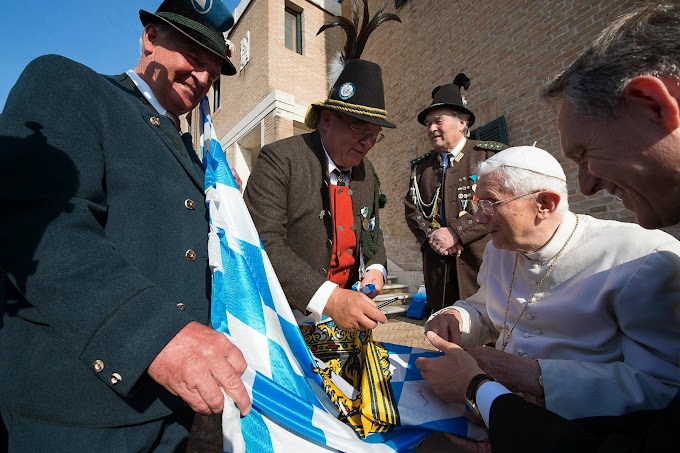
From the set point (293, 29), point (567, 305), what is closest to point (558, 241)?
point (567, 305)

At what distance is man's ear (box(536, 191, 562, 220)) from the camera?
173 cm

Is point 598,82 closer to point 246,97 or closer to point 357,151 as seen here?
point 357,151

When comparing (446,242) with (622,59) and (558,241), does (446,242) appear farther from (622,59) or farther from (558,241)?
(622,59)

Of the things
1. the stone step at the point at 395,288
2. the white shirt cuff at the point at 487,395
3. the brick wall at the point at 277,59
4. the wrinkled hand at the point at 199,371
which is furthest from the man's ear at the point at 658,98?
the brick wall at the point at 277,59

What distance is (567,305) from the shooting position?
163cm

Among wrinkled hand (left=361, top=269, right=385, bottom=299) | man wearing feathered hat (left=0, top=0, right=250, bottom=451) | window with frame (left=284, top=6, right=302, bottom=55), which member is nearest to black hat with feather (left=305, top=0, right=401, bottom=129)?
wrinkled hand (left=361, top=269, right=385, bottom=299)

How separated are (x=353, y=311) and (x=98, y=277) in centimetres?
102

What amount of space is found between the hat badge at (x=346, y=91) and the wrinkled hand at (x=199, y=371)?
1.68 meters

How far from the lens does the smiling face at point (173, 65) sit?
1.56 m

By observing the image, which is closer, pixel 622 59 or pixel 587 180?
pixel 622 59

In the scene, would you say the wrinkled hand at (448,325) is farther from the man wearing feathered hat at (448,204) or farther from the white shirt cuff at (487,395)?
the man wearing feathered hat at (448,204)

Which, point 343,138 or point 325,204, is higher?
point 343,138

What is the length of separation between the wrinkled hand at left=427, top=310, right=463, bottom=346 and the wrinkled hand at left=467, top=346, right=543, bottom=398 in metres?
0.41

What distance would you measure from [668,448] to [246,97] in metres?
14.1
